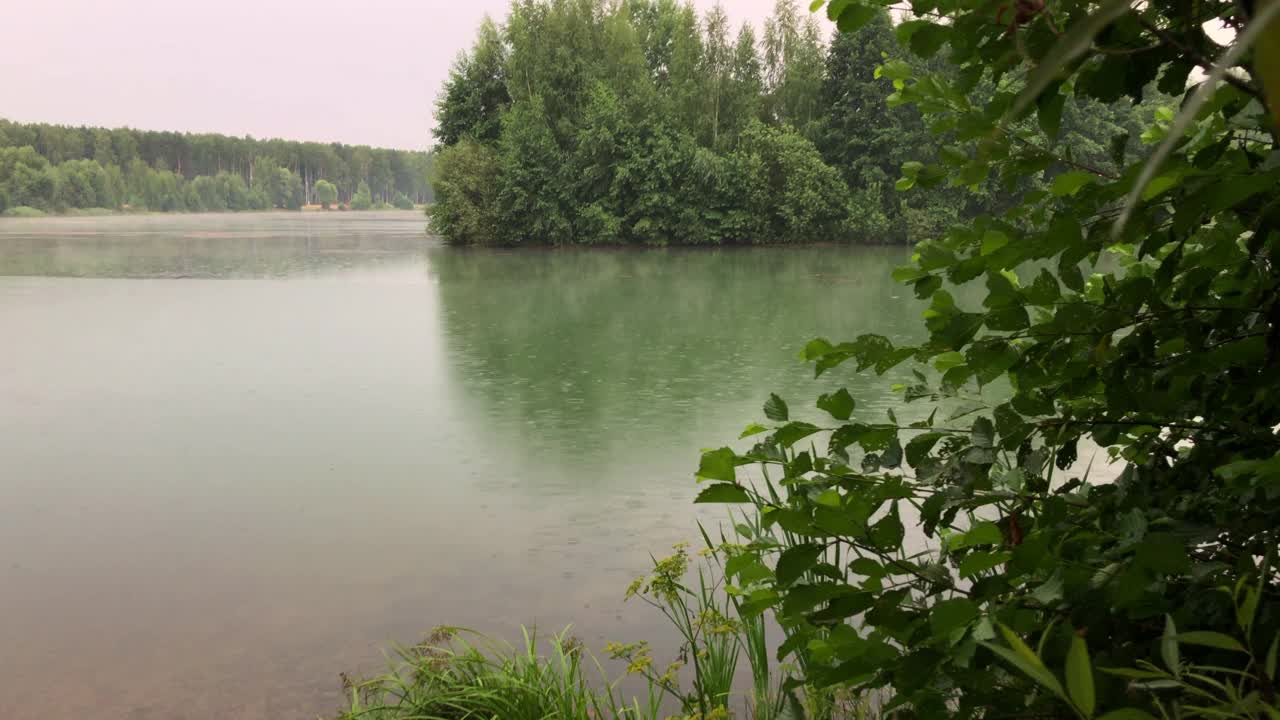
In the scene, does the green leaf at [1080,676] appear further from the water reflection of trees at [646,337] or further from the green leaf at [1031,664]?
the water reflection of trees at [646,337]

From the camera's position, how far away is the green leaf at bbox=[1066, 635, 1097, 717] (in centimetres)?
51

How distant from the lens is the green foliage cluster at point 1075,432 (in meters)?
0.94

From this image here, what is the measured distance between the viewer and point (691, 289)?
14727 mm

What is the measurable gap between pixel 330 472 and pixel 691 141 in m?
21.8

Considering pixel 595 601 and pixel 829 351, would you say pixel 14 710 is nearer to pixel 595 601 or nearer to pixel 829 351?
pixel 595 601

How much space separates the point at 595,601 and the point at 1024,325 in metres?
2.66

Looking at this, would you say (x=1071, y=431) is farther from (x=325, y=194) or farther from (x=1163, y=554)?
(x=325, y=194)

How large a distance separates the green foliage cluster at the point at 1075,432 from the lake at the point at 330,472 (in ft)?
7.51

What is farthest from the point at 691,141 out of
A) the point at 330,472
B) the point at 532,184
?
the point at 330,472

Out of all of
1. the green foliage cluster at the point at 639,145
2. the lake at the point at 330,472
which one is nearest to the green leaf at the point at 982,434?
the lake at the point at 330,472

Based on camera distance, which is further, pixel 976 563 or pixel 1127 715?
pixel 976 563

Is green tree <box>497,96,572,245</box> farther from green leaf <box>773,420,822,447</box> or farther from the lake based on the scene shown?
Result: green leaf <box>773,420,822,447</box>

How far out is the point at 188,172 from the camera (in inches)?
3017

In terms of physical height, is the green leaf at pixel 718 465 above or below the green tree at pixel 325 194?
above
